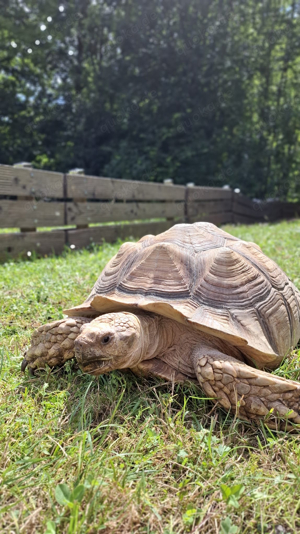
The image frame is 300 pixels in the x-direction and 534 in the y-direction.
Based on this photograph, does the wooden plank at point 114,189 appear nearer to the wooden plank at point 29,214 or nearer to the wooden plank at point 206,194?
the wooden plank at point 29,214

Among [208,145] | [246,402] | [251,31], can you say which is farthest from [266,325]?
[251,31]

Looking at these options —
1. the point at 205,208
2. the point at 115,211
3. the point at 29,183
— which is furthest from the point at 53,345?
the point at 205,208

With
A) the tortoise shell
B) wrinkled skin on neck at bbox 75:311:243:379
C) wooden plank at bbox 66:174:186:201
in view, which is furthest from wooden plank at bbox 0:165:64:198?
wrinkled skin on neck at bbox 75:311:243:379

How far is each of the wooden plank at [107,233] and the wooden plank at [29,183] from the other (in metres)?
0.60

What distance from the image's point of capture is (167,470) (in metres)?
1.32

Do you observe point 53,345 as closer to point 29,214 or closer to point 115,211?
point 29,214

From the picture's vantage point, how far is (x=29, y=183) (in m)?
4.59

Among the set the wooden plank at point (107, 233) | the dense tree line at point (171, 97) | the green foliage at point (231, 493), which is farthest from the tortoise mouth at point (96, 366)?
the dense tree line at point (171, 97)

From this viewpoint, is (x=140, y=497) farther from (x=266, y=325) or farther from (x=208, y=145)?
(x=208, y=145)

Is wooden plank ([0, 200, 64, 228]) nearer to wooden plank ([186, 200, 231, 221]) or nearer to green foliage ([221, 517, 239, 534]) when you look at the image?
green foliage ([221, 517, 239, 534])

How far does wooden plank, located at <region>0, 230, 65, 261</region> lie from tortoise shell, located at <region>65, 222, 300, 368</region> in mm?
2569

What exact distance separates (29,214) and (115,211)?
1765mm

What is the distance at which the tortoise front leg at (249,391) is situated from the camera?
154cm

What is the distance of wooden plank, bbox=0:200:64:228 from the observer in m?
4.34
